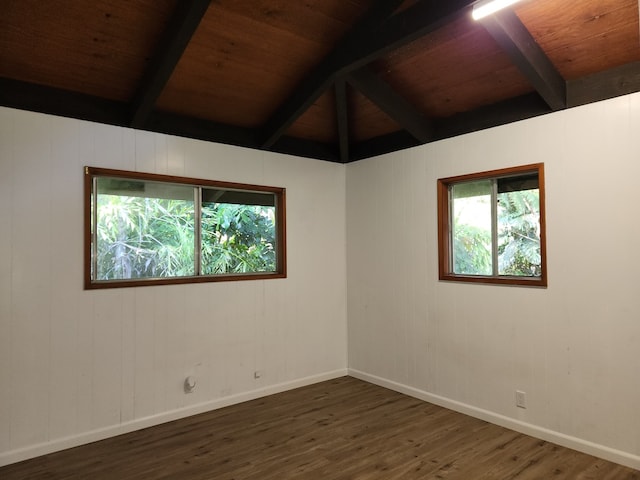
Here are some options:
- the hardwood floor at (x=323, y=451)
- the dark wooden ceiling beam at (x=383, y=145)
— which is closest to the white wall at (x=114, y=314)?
the hardwood floor at (x=323, y=451)

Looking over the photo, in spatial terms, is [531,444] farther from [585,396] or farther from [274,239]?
[274,239]

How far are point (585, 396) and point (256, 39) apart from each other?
3476mm

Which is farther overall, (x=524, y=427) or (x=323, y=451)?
(x=524, y=427)

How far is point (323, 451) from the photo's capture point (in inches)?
118

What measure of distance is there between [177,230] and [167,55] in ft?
5.02

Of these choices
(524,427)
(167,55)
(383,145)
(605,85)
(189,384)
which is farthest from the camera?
(383,145)

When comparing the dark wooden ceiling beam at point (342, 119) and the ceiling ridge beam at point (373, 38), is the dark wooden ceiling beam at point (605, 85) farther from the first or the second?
the dark wooden ceiling beam at point (342, 119)

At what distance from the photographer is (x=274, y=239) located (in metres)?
4.44

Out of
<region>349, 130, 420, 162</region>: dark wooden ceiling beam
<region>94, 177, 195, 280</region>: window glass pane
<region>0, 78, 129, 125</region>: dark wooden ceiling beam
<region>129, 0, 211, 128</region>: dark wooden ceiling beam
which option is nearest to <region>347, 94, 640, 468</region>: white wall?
<region>349, 130, 420, 162</region>: dark wooden ceiling beam

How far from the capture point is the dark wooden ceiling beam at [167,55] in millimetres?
2447

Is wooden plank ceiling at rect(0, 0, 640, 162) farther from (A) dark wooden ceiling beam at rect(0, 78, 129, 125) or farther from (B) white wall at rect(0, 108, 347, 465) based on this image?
(B) white wall at rect(0, 108, 347, 465)

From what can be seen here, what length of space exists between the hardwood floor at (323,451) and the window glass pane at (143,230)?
1.32m

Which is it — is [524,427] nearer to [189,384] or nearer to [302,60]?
[189,384]

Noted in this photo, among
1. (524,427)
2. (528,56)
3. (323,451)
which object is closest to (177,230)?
(323,451)
